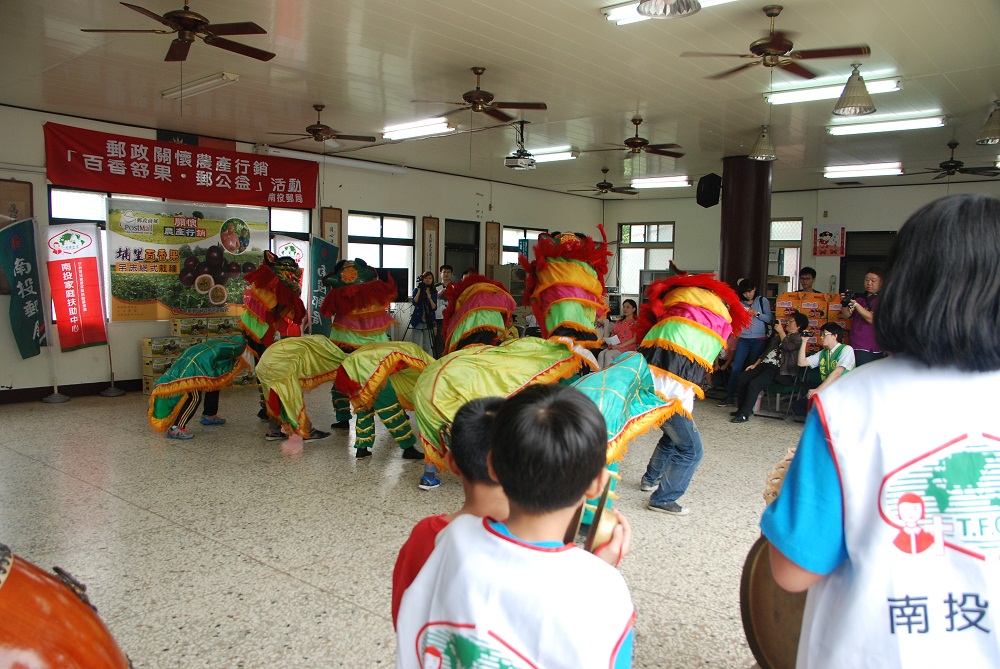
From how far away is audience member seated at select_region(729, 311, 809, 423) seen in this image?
22.4 feet

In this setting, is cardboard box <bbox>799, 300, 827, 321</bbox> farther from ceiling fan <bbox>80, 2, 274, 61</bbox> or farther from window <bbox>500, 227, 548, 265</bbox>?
window <bbox>500, 227, 548, 265</bbox>

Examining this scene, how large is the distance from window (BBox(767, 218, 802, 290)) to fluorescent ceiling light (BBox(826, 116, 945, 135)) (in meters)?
5.68

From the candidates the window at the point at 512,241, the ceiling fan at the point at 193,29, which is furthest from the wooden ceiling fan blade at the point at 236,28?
the window at the point at 512,241

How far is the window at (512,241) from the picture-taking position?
13.5m

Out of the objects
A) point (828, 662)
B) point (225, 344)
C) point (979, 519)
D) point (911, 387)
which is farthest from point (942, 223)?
point (225, 344)

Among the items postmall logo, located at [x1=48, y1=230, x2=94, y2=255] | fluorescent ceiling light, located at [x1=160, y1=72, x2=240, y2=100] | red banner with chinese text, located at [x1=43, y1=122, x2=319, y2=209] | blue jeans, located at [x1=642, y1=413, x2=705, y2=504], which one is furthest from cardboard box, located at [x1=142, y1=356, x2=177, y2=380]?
blue jeans, located at [x1=642, y1=413, x2=705, y2=504]

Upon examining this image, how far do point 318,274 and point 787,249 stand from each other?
Result: 9.14 metres

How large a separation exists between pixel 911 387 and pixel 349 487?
12.7ft

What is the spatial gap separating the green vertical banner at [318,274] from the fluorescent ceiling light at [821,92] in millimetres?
5746

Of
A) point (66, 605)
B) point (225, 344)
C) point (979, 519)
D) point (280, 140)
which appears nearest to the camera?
point (979, 519)

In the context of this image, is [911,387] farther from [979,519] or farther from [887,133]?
[887,133]

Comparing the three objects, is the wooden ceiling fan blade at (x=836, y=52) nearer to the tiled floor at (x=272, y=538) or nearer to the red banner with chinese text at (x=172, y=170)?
the tiled floor at (x=272, y=538)

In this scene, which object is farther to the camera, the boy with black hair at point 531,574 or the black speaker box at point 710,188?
the black speaker box at point 710,188

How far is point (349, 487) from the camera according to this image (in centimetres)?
452
